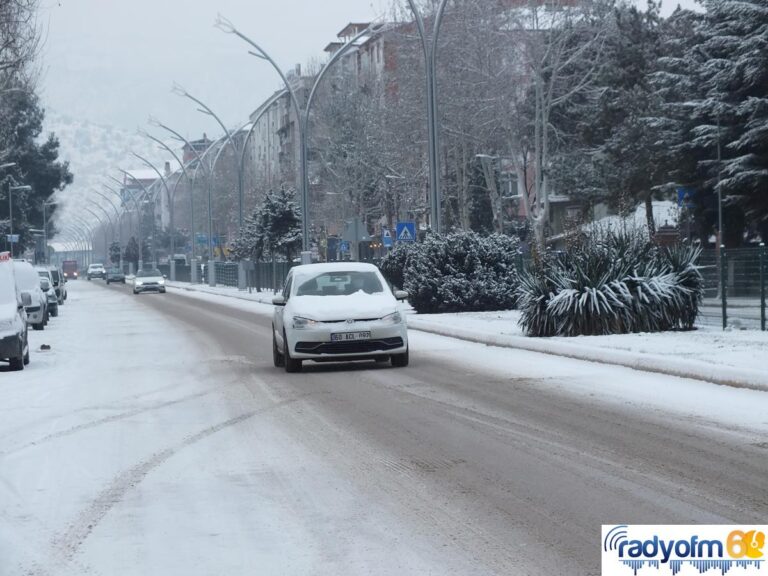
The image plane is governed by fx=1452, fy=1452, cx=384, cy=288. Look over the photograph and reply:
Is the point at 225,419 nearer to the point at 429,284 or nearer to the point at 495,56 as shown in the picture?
the point at 429,284

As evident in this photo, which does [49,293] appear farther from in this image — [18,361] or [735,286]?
[735,286]

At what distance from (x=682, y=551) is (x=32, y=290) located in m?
33.3

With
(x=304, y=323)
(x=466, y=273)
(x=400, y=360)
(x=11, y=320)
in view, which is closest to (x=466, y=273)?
(x=466, y=273)

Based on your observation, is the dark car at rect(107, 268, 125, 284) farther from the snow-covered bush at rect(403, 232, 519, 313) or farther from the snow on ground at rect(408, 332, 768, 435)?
the snow on ground at rect(408, 332, 768, 435)

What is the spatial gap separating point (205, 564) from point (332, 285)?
1468 centimetres

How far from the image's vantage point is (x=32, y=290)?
37.9 meters

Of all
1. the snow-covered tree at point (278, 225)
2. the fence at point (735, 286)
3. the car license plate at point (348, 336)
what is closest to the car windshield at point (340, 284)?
the car license plate at point (348, 336)

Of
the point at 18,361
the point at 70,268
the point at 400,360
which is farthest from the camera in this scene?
the point at 70,268

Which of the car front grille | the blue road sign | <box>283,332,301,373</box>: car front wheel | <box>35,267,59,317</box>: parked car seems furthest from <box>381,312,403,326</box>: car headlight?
<box>35,267,59,317</box>: parked car

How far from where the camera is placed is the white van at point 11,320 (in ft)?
71.6

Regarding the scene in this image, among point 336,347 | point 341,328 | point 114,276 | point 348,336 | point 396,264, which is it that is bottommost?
point 114,276

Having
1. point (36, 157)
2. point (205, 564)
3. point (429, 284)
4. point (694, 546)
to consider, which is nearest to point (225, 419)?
point (205, 564)

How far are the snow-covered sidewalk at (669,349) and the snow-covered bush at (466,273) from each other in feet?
23.2

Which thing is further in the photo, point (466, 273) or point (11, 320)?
point (466, 273)
